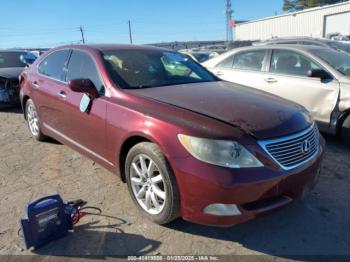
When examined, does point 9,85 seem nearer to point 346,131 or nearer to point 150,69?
point 150,69

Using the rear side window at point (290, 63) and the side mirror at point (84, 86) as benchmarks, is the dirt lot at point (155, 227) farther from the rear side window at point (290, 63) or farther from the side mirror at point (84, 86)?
the rear side window at point (290, 63)

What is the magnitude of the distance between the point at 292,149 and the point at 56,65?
132 inches

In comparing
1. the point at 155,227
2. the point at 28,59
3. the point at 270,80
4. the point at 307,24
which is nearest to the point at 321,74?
the point at 270,80

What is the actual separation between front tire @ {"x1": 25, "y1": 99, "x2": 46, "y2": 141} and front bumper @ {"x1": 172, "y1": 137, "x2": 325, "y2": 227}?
3.39 metres

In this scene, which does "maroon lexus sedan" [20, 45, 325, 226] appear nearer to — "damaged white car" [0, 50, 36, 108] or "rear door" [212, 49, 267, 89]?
"rear door" [212, 49, 267, 89]

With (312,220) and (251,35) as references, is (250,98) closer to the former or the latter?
(312,220)

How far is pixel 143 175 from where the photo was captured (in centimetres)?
319

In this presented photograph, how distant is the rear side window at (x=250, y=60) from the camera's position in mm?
6391

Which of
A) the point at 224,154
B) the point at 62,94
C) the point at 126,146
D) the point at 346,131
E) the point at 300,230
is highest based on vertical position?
the point at 62,94

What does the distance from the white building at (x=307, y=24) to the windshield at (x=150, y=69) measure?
28.9 metres

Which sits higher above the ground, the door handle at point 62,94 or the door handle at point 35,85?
the door handle at point 35,85

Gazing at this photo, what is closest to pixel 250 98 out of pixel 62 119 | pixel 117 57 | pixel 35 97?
pixel 117 57

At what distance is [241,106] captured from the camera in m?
3.23

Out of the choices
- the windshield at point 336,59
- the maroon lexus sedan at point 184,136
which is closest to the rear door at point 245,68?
the windshield at point 336,59
